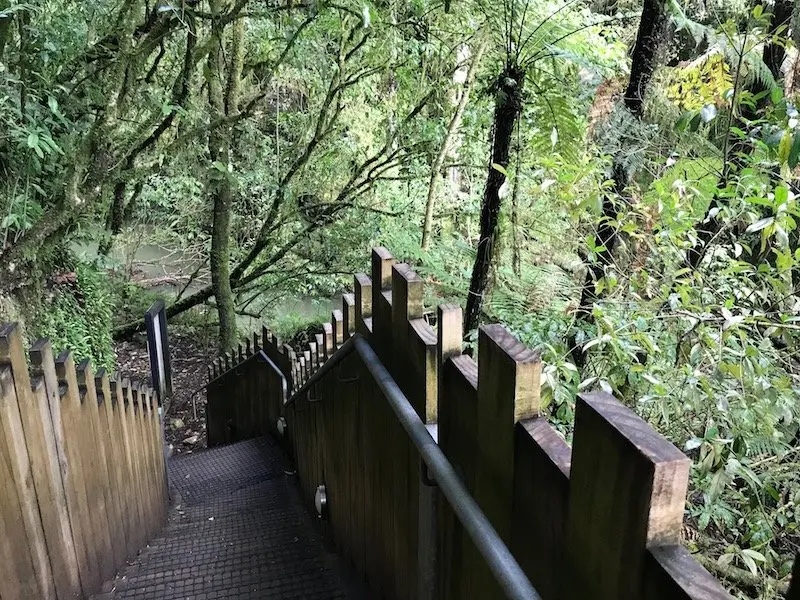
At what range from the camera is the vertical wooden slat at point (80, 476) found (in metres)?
2.41

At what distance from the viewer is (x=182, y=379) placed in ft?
33.8

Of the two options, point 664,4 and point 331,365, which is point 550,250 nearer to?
point 664,4

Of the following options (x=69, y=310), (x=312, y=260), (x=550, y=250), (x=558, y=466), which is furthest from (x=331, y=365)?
(x=312, y=260)

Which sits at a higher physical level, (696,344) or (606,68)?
(606,68)

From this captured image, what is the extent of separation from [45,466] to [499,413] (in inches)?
75.3

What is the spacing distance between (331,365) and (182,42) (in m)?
5.90

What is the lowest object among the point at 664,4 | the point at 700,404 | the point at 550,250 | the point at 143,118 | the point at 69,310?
the point at 69,310

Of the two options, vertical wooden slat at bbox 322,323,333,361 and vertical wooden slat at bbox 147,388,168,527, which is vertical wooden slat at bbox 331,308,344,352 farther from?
vertical wooden slat at bbox 147,388,168,527

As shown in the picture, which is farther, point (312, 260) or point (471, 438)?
point (312, 260)

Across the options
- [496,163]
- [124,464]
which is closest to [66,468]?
[124,464]

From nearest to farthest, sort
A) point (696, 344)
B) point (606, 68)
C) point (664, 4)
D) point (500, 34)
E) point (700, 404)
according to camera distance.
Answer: point (700, 404), point (696, 344), point (664, 4), point (500, 34), point (606, 68)

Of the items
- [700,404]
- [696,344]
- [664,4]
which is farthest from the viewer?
[664,4]

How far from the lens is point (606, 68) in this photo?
4895 mm

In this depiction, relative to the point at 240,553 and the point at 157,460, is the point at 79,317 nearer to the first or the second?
the point at 157,460
